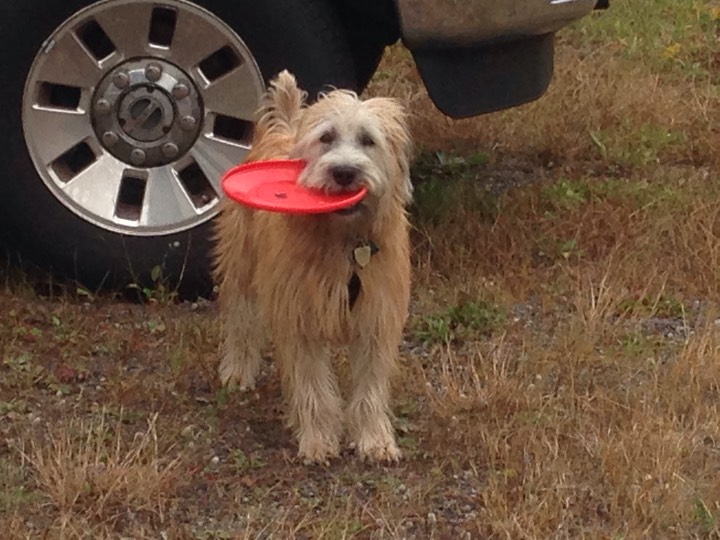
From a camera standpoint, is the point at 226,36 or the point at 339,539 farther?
the point at 226,36

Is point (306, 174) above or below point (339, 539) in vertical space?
above

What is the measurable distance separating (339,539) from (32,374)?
1509mm

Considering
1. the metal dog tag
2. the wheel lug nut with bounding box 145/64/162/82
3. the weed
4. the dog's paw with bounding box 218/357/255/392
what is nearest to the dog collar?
the metal dog tag

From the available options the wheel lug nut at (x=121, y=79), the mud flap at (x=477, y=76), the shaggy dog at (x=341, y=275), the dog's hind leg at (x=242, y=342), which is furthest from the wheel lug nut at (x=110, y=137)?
the mud flap at (x=477, y=76)

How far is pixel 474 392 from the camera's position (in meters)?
4.55

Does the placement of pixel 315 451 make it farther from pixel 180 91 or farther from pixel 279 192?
pixel 180 91

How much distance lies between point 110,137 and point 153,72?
0.28 meters

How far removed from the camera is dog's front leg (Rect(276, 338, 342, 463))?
4.24 metres

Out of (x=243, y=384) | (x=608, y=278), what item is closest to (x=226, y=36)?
(x=243, y=384)

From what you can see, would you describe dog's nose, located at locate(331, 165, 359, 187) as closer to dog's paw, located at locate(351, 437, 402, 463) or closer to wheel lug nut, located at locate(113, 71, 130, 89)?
dog's paw, located at locate(351, 437, 402, 463)

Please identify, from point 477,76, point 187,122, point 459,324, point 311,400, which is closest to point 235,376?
point 311,400

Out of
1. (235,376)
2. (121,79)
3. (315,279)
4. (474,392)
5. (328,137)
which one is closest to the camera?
(328,137)

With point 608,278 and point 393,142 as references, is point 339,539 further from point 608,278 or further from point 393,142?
point 608,278

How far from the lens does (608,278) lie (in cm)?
555
